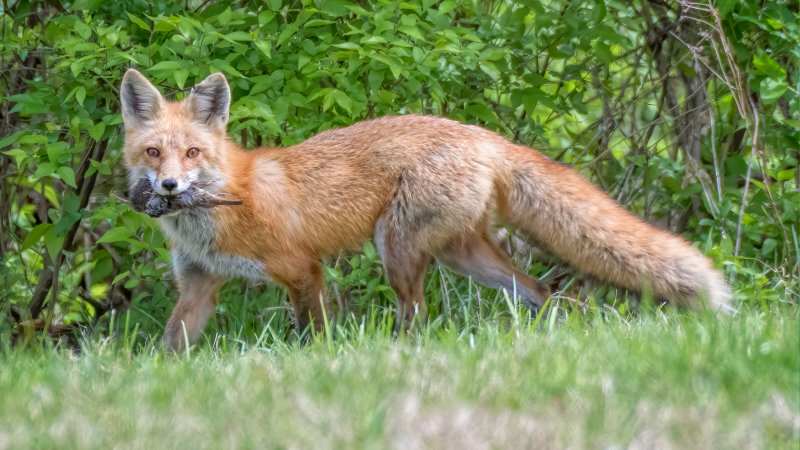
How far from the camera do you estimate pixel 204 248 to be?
474 cm

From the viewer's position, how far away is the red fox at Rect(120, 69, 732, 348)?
4.48 meters

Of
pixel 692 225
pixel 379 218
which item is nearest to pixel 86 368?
pixel 379 218

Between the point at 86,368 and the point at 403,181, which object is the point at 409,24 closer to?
the point at 403,181

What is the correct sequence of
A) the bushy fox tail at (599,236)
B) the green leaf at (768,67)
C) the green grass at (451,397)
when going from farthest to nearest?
the green leaf at (768,67), the bushy fox tail at (599,236), the green grass at (451,397)

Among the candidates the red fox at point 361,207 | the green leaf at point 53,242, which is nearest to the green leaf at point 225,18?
the red fox at point 361,207

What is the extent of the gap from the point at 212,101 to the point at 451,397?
2.71 metres

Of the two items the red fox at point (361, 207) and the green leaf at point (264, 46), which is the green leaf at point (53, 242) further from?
the green leaf at point (264, 46)

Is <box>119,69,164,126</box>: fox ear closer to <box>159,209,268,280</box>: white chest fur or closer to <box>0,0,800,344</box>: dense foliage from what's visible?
<box>0,0,800,344</box>: dense foliage

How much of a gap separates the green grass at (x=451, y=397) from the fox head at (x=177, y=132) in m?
1.43

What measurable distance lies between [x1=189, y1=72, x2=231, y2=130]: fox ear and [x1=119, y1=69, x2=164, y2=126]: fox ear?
0.19 meters

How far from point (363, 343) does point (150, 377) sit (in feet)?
2.73

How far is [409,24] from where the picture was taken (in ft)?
15.4

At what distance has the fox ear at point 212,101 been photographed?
184 inches

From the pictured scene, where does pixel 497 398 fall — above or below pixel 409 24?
below
